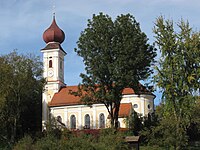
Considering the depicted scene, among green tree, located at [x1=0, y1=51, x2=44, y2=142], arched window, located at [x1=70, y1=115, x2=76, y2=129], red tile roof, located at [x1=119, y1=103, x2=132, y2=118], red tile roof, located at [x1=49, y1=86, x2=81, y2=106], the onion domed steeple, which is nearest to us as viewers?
green tree, located at [x1=0, y1=51, x2=44, y2=142]

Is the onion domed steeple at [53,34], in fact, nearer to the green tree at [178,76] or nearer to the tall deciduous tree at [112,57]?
the tall deciduous tree at [112,57]

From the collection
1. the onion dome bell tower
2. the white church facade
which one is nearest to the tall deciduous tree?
the white church facade

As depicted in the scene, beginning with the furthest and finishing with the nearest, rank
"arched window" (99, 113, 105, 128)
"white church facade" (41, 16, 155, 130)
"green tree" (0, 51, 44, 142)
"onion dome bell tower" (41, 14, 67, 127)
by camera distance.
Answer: "onion dome bell tower" (41, 14, 67, 127)
"arched window" (99, 113, 105, 128)
"white church facade" (41, 16, 155, 130)
"green tree" (0, 51, 44, 142)

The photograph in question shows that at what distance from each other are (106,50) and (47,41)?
1272 inches

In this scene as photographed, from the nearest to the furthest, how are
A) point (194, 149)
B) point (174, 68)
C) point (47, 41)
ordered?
point (174, 68), point (194, 149), point (47, 41)

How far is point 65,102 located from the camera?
69.3 m

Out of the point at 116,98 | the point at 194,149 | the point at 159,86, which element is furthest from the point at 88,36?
the point at 194,149

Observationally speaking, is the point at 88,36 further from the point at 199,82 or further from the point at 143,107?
the point at 143,107

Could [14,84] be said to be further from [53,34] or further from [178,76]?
[53,34]

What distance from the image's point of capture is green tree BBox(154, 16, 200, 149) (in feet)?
116

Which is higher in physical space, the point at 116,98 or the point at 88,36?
the point at 88,36

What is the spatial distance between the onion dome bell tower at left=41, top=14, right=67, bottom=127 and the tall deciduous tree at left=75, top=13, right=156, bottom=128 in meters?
26.5

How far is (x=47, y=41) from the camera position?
246 feet

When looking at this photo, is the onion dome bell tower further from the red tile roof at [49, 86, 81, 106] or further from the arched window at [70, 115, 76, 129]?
Answer: the arched window at [70, 115, 76, 129]
